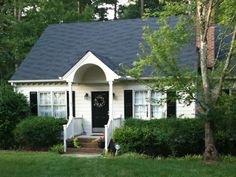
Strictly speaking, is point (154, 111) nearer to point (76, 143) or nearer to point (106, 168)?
point (76, 143)

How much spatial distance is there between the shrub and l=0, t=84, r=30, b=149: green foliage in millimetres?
743

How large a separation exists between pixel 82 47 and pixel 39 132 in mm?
5974

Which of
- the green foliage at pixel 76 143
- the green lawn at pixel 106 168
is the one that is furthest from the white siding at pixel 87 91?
the green lawn at pixel 106 168

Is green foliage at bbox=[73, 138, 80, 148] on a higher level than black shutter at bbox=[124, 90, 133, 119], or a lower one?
lower

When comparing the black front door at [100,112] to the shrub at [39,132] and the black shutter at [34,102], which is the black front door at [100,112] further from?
the black shutter at [34,102]

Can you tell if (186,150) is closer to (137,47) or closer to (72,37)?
(137,47)

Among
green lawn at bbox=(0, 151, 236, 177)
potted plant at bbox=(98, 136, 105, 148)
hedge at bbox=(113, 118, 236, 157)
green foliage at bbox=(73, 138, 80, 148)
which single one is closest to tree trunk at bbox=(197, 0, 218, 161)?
green lawn at bbox=(0, 151, 236, 177)

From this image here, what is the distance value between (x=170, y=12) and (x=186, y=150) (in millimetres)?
5607

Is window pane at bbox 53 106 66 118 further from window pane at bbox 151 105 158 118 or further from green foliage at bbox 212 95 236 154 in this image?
green foliage at bbox 212 95 236 154

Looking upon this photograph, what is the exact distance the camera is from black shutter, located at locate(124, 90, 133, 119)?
751 inches

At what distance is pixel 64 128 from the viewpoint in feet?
59.2

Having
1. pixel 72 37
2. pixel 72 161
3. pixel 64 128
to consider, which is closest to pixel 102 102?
pixel 64 128

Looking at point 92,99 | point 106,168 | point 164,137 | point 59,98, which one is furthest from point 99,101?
point 106,168

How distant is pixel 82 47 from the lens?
2203 cm
